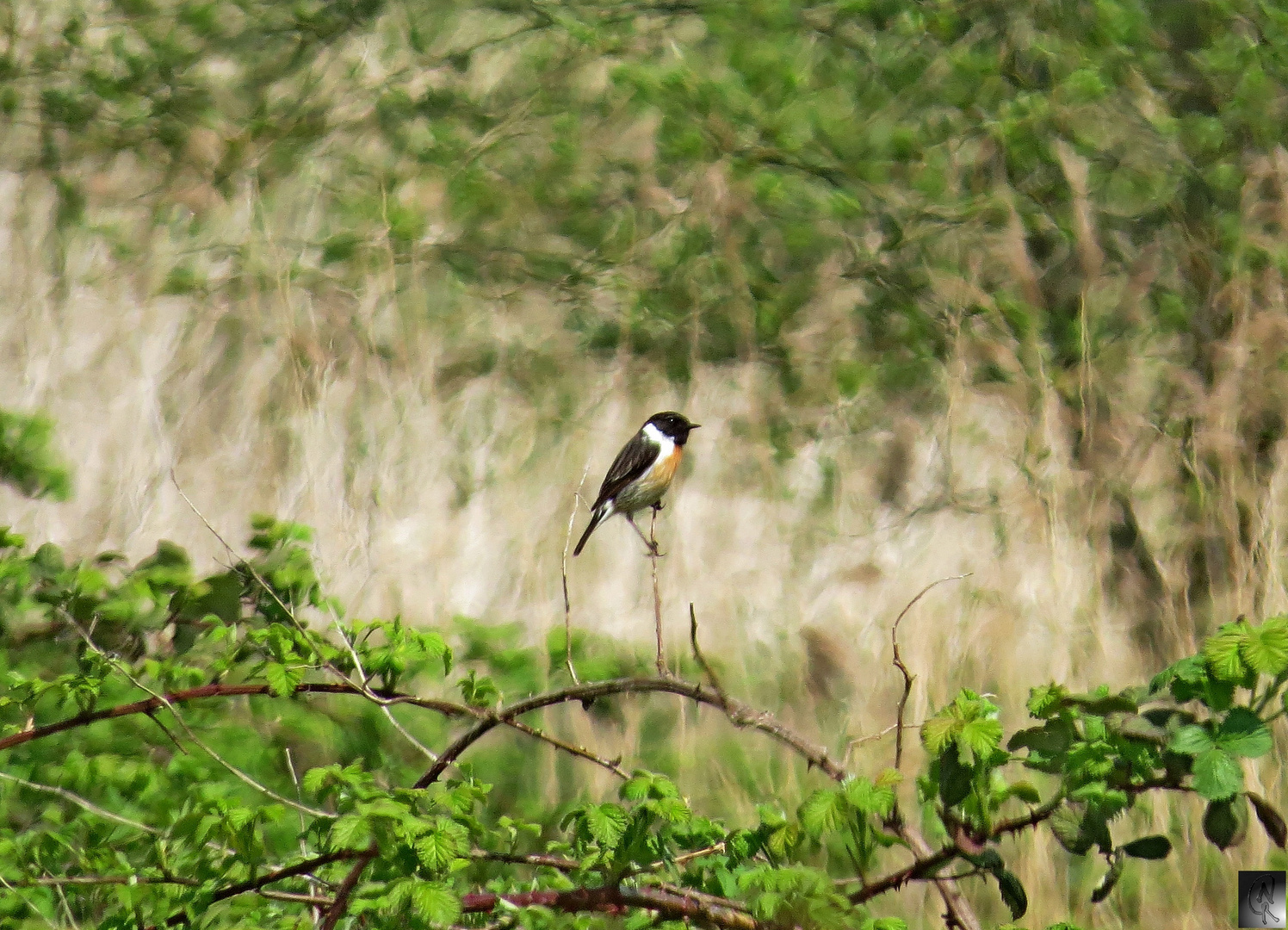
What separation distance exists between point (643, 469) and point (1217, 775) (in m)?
3.37

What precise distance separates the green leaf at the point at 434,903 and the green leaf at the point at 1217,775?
0.77 metres

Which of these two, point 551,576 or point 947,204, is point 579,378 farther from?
point 947,204

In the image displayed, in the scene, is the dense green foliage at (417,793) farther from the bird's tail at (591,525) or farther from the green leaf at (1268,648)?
the bird's tail at (591,525)

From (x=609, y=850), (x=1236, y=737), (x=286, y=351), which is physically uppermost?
(x=1236, y=737)

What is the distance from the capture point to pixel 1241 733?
56.7 inches

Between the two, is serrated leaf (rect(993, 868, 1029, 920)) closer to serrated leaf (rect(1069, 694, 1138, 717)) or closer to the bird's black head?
serrated leaf (rect(1069, 694, 1138, 717))

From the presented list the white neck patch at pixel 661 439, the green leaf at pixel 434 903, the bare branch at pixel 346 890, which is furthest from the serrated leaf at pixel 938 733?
the white neck patch at pixel 661 439

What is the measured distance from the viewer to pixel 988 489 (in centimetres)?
569

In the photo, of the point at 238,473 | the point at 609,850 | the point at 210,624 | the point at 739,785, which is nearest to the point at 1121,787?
the point at 609,850

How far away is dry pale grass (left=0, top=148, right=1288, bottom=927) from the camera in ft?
12.9

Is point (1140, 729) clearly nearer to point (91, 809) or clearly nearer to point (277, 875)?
point (277, 875)

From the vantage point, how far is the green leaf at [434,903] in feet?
4.83

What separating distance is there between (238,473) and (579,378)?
1492mm

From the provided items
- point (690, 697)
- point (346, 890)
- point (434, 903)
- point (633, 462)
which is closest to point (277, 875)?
point (346, 890)
